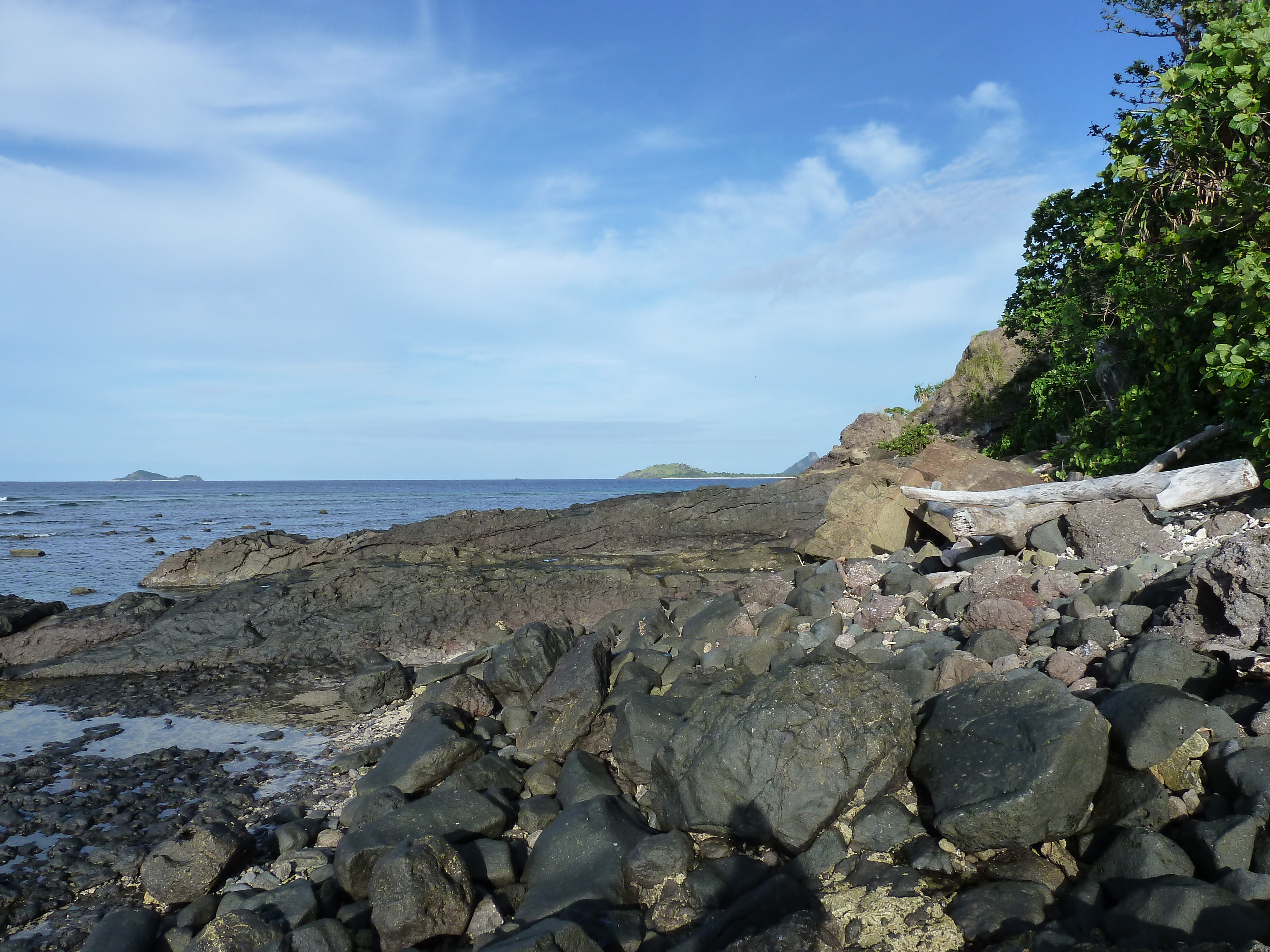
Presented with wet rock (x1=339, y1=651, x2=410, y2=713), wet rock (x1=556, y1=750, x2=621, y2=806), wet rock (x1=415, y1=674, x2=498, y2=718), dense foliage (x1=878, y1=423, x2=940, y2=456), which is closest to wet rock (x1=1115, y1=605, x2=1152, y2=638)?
wet rock (x1=556, y1=750, x2=621, y2=806)

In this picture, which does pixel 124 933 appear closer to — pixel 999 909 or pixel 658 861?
pixel 658 861

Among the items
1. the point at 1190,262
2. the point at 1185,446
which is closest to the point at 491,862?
the point at 1185,446

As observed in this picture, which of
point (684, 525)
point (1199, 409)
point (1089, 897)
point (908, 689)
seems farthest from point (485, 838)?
point (684, 525)

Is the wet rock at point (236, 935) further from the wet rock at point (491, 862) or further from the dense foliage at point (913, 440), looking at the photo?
the dense foliage at point (913, 440)

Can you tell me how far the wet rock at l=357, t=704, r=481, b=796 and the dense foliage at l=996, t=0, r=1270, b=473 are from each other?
27.4 ft

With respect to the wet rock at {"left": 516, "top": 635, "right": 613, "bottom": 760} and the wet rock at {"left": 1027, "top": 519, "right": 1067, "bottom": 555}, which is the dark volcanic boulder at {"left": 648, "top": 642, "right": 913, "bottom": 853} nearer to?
the wet rock at {"left": 516, "top": 635, "right": 613, "bottom": 760}

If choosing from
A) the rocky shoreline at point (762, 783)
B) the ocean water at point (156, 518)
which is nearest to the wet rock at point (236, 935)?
the rocky shoreline at point (762, 783)

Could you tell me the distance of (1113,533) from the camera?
7.47 meters

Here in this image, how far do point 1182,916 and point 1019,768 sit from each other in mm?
1034

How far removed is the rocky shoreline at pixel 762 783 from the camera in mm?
4020

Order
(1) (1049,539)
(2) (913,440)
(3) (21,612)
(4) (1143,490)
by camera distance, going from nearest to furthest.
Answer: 1. (1) (1049,539)
2. (4) (1143,490)
3. (3) (21,612)
4. (2) (913,440)

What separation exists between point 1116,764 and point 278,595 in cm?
1250

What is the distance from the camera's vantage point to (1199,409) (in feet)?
32.6

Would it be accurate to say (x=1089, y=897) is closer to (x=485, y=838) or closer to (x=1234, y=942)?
(x=1234, y=942)
